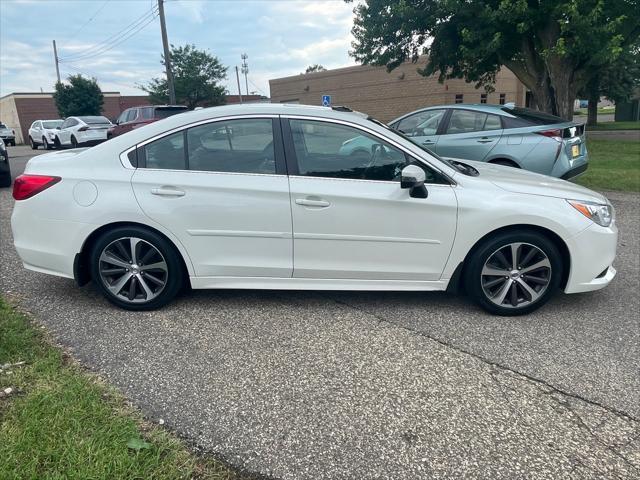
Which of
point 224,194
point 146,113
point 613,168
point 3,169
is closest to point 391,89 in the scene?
point 146,113

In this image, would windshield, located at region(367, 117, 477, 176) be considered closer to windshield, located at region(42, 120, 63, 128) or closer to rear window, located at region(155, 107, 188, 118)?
rear window, located at region(155, 107, 188, 118)

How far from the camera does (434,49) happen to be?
18.5 metres

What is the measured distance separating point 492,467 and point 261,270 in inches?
86.3

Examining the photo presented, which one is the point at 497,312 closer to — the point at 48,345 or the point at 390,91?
the point at 48,345

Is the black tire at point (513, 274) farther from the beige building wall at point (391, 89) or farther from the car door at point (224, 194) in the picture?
the beige building wall at point (391, 89)

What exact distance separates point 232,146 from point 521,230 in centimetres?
235

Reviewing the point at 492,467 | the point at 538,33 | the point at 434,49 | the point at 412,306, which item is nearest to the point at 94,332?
the point at 412,306

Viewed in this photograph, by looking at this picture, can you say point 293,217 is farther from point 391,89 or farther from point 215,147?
point 391,89

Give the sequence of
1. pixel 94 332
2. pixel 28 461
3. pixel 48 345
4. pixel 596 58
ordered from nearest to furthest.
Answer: pixel 28 461 → pixel 48 345 → pixel 94 332 → pixel 596 58

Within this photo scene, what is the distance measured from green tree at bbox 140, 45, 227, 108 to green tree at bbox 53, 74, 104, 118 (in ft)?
16.7

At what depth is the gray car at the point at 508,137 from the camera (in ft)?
24.0

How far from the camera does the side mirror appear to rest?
141 inches

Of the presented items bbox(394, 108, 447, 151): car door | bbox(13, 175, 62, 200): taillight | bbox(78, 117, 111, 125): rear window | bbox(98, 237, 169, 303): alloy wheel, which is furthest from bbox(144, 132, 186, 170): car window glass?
bbox(78, 117, 111, 125): rear window

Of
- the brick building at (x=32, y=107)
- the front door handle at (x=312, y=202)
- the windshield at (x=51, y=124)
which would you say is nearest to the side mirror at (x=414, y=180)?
the front door handle at (x=312, y=202)
